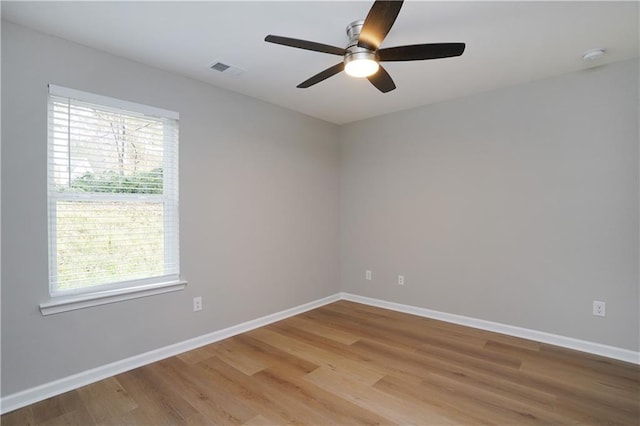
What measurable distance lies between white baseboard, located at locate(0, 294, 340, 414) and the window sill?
472mm

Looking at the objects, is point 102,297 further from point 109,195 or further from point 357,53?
point 357,53

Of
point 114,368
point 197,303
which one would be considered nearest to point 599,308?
point 197,303

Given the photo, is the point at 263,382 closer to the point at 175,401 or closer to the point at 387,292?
the point at 175,401

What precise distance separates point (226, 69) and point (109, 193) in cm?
138

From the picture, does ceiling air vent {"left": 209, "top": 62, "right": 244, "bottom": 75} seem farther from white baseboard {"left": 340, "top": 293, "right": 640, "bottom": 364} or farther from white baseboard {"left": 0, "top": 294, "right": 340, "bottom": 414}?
white baseboard {"left": 340, "top": 293, "right": 640, "bottom": 364}

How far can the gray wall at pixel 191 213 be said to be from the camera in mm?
2082

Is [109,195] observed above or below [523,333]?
above

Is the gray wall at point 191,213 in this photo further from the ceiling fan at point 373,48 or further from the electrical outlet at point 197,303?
the ceiling fan at point 373,48

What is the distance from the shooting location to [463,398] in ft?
7.00

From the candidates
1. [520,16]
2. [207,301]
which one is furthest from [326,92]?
[207,301]

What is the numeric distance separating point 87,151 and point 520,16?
121 inches

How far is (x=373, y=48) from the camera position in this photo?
1879mm

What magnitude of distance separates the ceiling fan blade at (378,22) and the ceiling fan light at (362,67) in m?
0.11

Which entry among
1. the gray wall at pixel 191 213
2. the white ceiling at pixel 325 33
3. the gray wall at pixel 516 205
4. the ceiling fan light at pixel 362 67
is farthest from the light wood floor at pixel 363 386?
the white ceiling at pixel 325 33
